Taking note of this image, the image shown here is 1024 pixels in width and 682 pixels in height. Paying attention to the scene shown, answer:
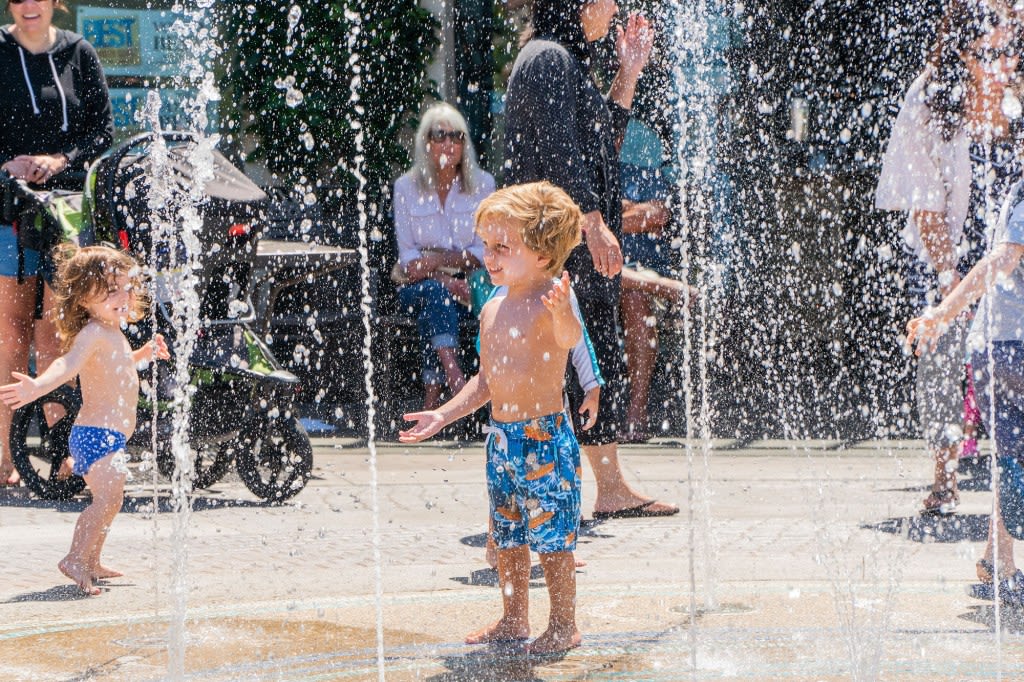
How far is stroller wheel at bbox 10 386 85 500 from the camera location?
6.30m

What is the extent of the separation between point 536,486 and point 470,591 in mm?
739

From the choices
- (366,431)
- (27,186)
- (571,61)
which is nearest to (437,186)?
(366,431)

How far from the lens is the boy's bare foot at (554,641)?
3.77 metres

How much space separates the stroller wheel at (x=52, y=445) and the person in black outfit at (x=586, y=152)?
2202 mm

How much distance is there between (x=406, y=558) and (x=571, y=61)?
178 centimetres

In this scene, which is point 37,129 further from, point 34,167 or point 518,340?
point 518,340

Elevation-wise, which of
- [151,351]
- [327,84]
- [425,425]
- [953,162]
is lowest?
[425,425]

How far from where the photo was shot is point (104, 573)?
4758 mm

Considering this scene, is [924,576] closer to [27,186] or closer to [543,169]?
[543,169]

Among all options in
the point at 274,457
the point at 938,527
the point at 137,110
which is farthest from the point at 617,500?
the point at 137,110

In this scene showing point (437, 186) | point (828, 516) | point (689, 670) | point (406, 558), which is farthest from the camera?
point (437, 186)

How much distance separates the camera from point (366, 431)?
9.09 metres

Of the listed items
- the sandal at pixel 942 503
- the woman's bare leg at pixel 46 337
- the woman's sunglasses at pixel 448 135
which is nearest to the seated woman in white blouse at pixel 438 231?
the woman's sunglasses at pixel 448 135

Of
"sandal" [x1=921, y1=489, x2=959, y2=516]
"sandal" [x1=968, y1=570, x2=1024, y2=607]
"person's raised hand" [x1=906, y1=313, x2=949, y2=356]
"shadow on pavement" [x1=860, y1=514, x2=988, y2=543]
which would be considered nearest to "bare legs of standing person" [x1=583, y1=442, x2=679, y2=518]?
"shadow on pavement" [x1=860, y1=514, x2=988, y2=543]
